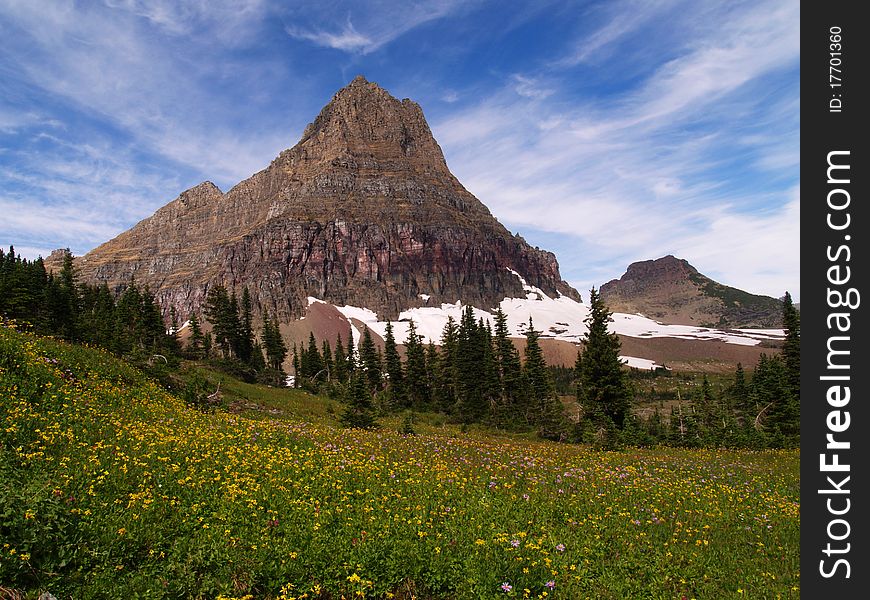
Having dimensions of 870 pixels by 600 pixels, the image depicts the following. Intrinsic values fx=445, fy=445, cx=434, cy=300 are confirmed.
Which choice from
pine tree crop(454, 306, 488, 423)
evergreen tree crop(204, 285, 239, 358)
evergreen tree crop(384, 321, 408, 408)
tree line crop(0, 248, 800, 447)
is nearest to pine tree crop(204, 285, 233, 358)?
evergreen tree crop(204, 285, 239, 358)

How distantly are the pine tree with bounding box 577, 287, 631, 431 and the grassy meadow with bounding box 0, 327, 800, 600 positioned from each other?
1867cm

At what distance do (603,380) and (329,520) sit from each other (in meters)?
28.3

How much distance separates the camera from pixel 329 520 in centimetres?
717

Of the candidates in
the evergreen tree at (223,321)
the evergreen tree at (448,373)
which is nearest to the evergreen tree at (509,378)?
the evergreen tree at (448,373)

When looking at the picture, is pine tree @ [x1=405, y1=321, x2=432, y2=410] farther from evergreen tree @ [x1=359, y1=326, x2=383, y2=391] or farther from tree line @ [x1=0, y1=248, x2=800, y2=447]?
evergreen tree @ [x1=359, y1=326, x2=383, y2=391]

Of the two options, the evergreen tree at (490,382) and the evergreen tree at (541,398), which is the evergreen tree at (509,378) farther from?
the evergreen tree at (541,398)

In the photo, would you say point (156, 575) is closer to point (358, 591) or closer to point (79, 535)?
point (79, 535)

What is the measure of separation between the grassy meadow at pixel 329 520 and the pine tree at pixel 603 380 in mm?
18667

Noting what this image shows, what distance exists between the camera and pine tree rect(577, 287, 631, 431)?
3130 cm

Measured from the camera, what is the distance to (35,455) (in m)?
7.72

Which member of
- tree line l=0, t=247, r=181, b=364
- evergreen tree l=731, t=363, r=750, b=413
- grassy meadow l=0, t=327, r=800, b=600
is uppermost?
tree line l=0, t=247, r=181, b=364

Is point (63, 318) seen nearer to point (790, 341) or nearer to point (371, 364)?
point (371, 364)
